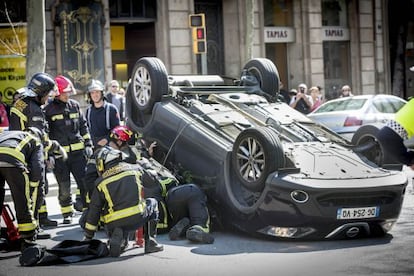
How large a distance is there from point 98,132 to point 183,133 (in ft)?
6.38

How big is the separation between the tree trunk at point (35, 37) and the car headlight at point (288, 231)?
27.2 feet

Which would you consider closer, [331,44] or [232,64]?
[232,64]

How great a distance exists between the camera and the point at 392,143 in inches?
226

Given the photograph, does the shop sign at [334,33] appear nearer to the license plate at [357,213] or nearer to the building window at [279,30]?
the building window at [279,30]

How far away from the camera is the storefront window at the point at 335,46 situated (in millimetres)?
27922

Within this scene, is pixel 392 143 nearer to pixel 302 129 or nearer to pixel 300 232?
pixel 300 232

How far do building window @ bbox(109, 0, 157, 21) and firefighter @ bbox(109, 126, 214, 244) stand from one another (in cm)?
1337

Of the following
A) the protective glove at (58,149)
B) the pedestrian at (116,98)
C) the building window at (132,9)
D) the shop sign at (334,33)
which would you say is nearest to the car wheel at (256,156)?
the protective glove at (58,149)

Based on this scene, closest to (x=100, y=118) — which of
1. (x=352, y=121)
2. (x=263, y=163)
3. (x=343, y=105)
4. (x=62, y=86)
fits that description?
(x=62, y=86)

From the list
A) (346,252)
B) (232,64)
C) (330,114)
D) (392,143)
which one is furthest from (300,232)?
(232,64)

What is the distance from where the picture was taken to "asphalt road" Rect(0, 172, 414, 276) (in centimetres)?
750

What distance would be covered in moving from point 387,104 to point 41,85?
10.9 metres

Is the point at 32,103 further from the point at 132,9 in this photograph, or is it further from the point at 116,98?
the point at 132,9

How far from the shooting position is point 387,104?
62.3ft
